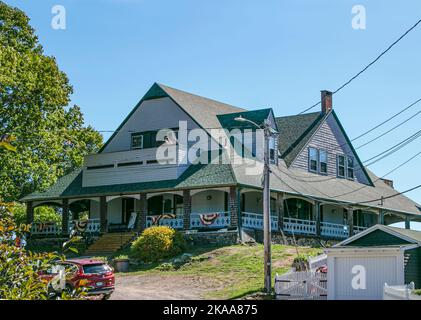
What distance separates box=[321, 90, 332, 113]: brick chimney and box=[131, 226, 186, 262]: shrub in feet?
60.7

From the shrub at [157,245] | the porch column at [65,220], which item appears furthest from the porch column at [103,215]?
the shrub at [157,245]

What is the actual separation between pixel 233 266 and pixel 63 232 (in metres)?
16.1

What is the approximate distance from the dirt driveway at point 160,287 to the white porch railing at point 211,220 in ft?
25.1

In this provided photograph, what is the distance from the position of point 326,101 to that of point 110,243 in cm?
1958

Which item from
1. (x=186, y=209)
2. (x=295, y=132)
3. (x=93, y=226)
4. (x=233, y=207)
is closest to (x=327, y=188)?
(x=295, y=132)

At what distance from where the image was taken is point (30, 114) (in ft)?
163

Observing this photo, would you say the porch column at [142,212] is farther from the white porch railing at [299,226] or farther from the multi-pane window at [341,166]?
the multi-pane window at [341,166]

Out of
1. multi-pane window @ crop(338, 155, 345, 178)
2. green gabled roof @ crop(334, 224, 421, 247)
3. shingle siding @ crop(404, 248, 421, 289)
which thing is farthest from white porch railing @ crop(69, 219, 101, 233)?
shingle siding @ crop(404, 248, 421, 289)

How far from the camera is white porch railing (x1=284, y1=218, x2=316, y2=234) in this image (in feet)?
146

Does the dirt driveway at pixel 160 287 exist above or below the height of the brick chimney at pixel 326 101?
below

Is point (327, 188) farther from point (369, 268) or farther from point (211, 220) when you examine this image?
point (369, 268)

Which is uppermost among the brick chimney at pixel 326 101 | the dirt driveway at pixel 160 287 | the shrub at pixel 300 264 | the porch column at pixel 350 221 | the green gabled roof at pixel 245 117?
the brick chimney at pixel 326 101

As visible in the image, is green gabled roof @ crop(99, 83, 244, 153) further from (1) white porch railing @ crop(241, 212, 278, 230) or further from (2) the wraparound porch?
(1) white porch railing @ crop(241, 212, 278, 230)

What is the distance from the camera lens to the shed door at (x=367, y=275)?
94.6 feet
